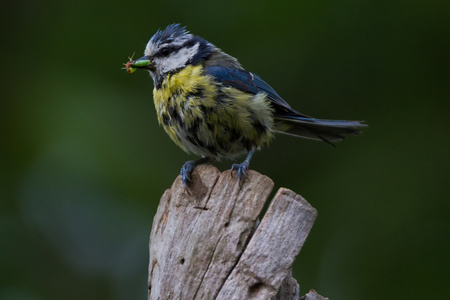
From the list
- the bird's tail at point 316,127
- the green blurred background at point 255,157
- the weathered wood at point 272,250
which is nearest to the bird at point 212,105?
the bird's tail at point 316,127

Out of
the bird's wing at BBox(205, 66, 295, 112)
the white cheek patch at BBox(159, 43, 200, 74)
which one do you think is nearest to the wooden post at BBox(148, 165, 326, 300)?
the bird's wing at BBox(205, 66, 295, 112)

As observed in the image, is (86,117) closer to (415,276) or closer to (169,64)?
(169,64)

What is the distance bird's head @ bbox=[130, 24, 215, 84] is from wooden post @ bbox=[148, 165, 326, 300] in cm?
Result: 99

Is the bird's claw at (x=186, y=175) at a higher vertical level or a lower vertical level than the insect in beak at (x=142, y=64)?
lower

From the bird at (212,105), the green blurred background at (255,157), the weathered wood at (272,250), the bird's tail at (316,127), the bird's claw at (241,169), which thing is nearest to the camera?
the weathered wood at (272,250)

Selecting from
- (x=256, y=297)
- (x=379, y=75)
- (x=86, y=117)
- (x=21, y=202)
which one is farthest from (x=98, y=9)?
(x=256, y=297)

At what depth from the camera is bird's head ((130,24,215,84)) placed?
355cm

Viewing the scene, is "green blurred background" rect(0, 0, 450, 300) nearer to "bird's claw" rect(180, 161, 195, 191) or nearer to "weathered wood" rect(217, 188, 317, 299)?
"bird's claw" rect(180, 161, 195, 191)

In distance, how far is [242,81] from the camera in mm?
3455

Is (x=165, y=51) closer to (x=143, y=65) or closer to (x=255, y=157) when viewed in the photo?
(x=143, y=65)

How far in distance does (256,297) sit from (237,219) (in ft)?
1.03

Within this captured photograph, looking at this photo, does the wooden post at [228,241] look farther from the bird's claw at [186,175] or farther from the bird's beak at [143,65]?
the bird's beak at [143,65]

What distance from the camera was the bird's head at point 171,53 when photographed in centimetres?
355

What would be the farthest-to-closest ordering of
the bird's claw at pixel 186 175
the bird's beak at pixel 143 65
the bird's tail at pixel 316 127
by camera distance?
the bird's beak at pixel 143 65 < the bird's tail at pixel 316 127 < the bird's claw at pixel 186 175
